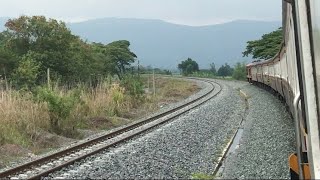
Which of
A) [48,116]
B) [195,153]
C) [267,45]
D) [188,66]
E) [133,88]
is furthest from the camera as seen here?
[188,66]

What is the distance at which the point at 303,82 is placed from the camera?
3967 millimetres

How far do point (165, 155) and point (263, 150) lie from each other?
86.3 inches

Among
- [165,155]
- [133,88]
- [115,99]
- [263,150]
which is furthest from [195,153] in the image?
[133,88]

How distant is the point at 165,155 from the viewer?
10281mm

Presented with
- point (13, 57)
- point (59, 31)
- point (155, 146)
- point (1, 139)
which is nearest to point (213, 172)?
point (155, 146)

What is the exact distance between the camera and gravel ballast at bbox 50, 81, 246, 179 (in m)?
8.51

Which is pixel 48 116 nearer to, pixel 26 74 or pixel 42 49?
pixel 26 74

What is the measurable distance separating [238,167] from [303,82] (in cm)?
527

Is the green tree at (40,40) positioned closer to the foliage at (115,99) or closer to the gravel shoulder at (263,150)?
the foliage at (115,99)

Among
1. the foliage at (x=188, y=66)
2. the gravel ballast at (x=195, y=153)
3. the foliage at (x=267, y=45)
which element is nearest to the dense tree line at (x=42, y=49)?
the gravel ballast at (x=195, y=153)

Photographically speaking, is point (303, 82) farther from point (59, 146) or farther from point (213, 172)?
point (59, 146)

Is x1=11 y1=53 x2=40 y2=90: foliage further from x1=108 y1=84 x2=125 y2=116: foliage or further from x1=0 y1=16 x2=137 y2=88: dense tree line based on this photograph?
x1=108 y1=84 x2=125 y2=116: foliage

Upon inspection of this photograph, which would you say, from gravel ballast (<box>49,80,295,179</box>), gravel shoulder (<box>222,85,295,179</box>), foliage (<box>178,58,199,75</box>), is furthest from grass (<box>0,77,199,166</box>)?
foliage (<box>178,58,199,75</box>)

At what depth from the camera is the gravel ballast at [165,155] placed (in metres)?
8.51
